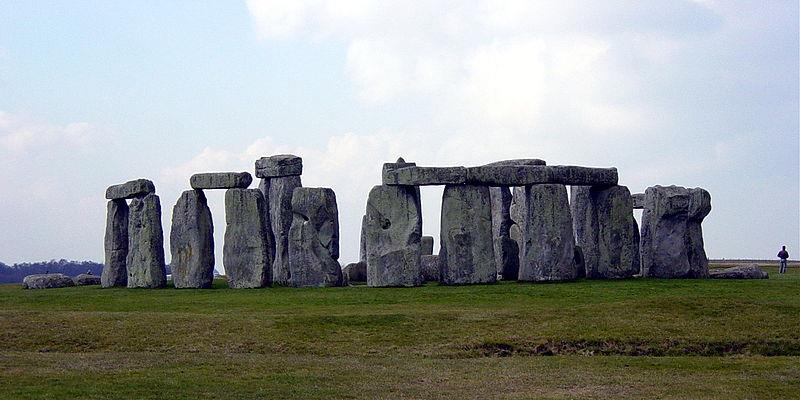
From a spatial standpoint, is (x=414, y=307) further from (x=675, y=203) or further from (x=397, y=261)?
(x=675, y=203)

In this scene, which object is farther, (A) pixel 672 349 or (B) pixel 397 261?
(B) pixel 397 261

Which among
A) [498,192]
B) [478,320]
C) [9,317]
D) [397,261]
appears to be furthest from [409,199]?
[9,317]

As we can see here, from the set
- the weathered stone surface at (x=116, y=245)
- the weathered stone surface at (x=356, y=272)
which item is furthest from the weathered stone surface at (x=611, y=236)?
the weathered stone surface at (x=116, y=245)

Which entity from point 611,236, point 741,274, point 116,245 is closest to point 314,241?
point 116,245

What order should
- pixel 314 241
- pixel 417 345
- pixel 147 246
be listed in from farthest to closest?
1. pixel 147 246
2. pixel 314 241
3. pixel 417 345

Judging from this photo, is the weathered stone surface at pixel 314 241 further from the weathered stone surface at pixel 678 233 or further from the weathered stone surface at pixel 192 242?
the weathered stone surface at pixel 678 233

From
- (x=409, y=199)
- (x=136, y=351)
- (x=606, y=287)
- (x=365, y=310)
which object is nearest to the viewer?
(x=136, y=351)

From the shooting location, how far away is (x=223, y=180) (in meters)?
39.6

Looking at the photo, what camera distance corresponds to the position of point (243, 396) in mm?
20766

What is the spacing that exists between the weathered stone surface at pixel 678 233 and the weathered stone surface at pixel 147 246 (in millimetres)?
15447

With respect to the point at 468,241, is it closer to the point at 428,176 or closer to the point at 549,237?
the point at 428,176

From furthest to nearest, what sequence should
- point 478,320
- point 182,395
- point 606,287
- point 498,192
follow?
point 498,192
point 606,287
point 478,320
point 182,395

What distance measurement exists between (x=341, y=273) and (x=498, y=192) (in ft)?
23.3

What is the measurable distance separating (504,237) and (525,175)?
4.35 metres
